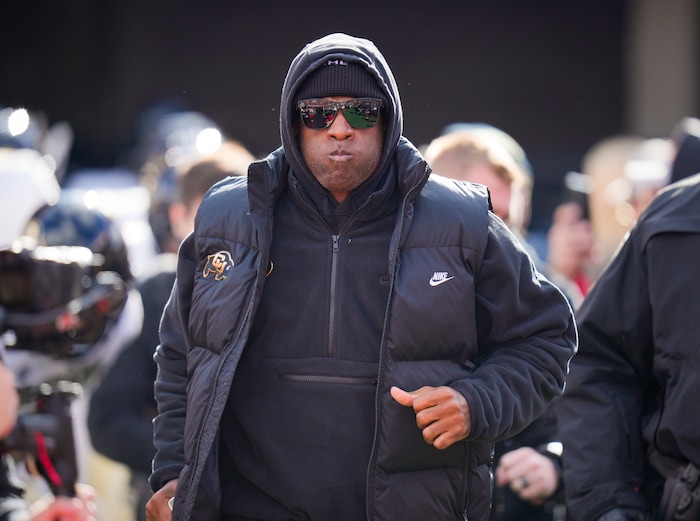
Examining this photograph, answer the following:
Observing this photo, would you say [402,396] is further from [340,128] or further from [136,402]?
[136,402]

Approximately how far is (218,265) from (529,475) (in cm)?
154

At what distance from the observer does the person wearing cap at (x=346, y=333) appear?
9.74 feet

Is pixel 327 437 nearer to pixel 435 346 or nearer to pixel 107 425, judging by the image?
pixel 435 346

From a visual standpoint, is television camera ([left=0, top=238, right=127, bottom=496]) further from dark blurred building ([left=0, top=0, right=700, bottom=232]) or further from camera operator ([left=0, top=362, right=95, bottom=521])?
dark blurred building ([left=0, top=0, right=700, bottom=232])

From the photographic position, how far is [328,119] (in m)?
3.16

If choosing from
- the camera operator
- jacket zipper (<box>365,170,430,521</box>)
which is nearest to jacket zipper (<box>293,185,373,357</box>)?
jacket zipper (<box>365,170,430,521</box>)

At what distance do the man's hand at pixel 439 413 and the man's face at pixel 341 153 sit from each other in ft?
1.95

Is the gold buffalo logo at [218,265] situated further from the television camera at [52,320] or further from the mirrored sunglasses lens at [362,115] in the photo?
the television camera at [52,320]

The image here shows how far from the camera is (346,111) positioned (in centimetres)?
316

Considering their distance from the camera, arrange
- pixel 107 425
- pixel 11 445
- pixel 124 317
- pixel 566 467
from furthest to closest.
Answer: pixel 124 317, pixel 107 425, pixel 11 445, pixel 566 467

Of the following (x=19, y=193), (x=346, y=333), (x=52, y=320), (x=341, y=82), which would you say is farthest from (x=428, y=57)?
(x=346, y=333)

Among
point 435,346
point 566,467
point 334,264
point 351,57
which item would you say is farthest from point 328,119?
point 566,467

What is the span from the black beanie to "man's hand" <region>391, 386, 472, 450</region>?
0.79 meters

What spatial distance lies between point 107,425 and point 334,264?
5.62 feet
